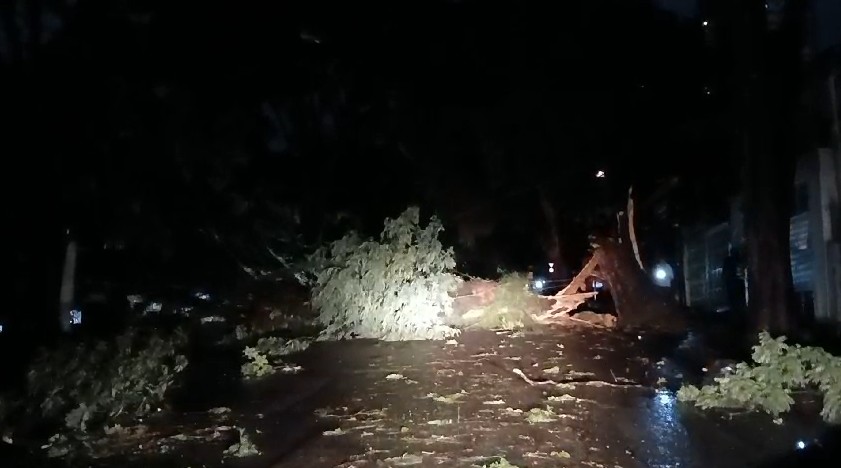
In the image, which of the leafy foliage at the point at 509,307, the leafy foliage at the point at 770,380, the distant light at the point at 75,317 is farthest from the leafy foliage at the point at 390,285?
the leafy foliage at the point at 770,380

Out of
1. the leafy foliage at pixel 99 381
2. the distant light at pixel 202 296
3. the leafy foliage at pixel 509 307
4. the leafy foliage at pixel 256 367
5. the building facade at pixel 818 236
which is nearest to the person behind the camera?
the leafy foliage at pixel 99 381

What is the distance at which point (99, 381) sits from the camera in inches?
308

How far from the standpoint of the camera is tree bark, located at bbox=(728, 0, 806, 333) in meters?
9.30

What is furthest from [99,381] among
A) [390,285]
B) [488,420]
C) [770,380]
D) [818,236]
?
[818,236]

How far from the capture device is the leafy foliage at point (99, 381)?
7.54 metres

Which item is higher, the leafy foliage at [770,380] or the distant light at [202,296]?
the distant light at [202,296]

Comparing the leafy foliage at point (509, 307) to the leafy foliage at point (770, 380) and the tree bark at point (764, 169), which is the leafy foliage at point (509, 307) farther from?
the leafy foliage at point (770, 380)

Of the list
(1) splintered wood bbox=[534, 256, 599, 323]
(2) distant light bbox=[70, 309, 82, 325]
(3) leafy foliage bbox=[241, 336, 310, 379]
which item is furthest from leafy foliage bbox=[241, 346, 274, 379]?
(1) splintered wood bbox=[534, 256, 599, 323]

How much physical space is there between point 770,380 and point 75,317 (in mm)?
10994

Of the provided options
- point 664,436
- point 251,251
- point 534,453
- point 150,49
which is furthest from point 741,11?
point 251,251

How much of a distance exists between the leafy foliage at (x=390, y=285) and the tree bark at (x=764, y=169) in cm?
524

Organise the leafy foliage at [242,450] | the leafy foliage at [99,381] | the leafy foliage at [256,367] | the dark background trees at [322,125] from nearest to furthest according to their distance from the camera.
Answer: the leafy foliage at [242,450] → the leafy foliage at [99,381] → the leafy foliage at [256,367] → the dark background trees at [322,125]

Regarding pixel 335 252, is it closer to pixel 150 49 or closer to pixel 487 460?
pixel 150 49

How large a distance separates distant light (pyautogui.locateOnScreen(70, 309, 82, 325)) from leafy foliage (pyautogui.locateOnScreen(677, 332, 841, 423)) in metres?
9.49
